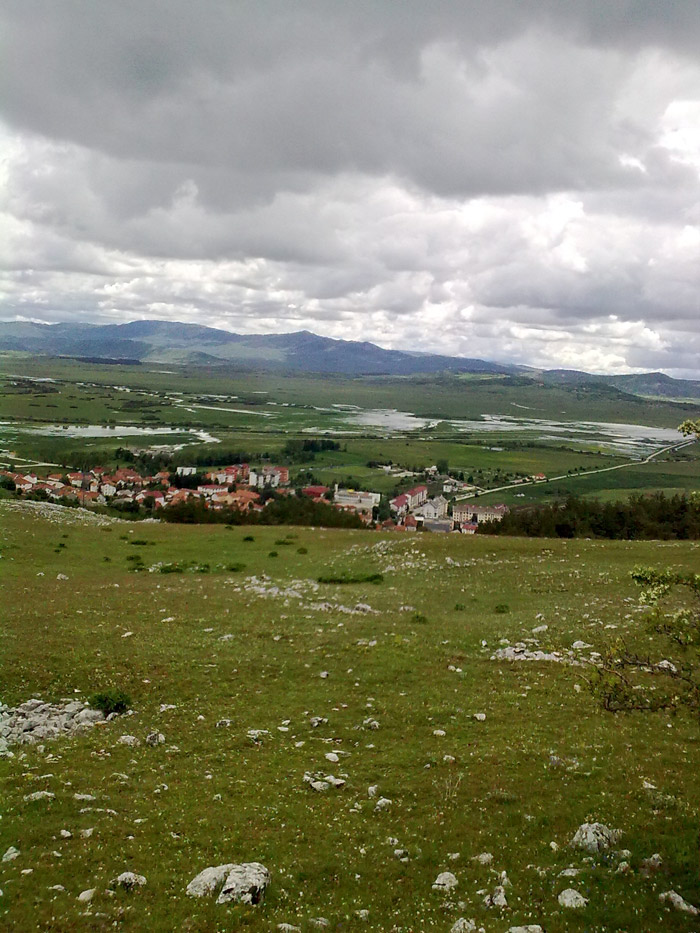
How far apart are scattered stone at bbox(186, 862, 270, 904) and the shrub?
6640 mm

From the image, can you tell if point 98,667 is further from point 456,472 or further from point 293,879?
point 456,472

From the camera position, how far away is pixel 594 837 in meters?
8.75

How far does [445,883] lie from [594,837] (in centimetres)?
251

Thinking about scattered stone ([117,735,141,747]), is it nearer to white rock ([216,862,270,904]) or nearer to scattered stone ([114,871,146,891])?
scattered stone ([114,871,146,891])

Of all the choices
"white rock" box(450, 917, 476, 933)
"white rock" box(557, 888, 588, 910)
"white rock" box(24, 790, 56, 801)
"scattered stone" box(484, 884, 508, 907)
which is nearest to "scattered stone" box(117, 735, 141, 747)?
"white rock" box(24, 790, 56, 801)

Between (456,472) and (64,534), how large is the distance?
120 metres

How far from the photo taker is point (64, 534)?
1549 inches

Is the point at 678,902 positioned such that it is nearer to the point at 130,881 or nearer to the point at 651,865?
the point at 651,865

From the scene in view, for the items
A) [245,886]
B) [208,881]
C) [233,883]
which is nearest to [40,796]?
[208,881]

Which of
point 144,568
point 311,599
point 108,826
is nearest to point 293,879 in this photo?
point 108,826

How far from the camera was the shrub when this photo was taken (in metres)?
13.6

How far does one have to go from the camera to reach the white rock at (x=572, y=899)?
7492 millimetres

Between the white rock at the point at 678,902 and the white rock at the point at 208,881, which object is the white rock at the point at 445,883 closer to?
the white rock at the point at 678,902

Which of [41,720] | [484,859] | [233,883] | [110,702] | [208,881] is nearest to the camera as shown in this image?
[233,883]
